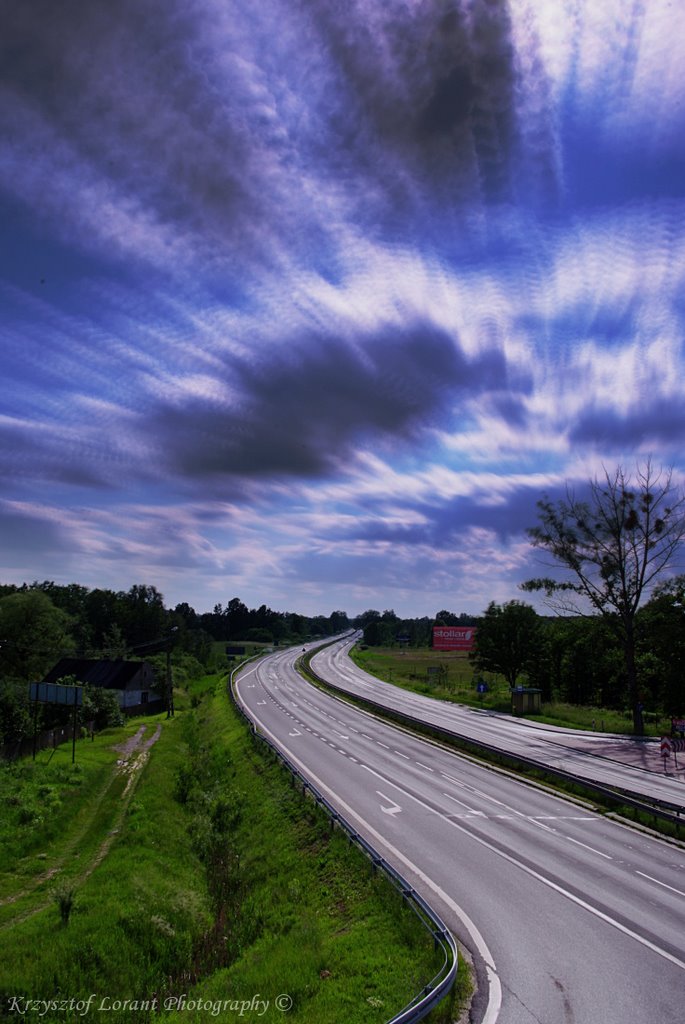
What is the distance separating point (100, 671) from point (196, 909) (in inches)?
2474

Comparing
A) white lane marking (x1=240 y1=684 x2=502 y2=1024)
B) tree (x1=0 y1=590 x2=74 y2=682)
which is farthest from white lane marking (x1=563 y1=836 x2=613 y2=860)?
tree (x1=0 y1=590 x2=74 y2=682)

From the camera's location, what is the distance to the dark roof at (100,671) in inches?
2886

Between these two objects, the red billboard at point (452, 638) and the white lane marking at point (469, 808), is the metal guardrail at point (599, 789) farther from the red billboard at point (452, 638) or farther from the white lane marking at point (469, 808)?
the red billboard at point (452, 638)

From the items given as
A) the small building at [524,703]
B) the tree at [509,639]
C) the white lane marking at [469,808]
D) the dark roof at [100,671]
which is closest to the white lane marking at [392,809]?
the white lane marking at [469,808]

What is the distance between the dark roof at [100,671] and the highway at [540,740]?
84.9ft

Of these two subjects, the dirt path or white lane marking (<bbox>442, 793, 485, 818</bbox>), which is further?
white lane marking (<bbox>442, 793, 485, 818</bbox>)

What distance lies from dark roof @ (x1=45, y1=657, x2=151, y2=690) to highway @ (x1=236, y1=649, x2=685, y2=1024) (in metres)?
48.5

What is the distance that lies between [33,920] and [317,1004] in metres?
11.2

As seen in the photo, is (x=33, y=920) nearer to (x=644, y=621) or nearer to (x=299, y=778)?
(x=299, y=778)

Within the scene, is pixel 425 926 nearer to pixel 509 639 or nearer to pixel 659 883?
pixel 659 883

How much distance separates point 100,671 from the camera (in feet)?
250

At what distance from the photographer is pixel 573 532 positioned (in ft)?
154

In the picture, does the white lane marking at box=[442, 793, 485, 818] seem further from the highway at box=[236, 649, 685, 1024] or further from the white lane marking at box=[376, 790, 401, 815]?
the white lane marking at box=[376, 790, 401, 815]

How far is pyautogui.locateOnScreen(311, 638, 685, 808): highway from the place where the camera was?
26.9 m
